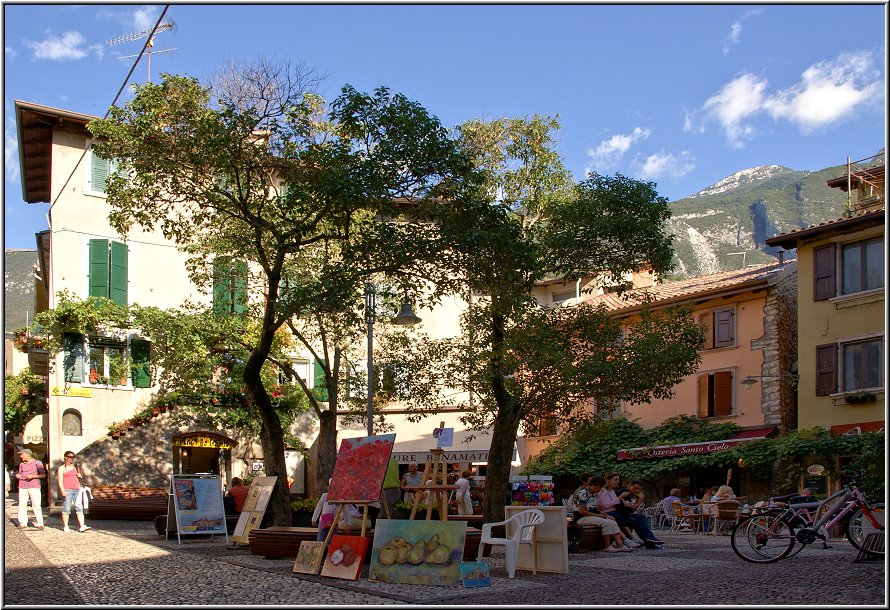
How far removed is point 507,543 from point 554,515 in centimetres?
101

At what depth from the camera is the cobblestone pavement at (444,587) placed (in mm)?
9469

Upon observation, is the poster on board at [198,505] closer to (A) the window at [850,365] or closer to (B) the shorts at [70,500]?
(B) the shorts at [70,500]

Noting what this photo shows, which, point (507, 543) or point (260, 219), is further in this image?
point (260, 219)

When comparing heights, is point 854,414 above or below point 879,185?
below

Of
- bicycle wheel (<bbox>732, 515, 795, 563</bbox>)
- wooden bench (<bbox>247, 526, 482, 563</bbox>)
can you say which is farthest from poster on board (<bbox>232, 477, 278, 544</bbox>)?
bicycle wheel (<bbox>732, 515, 795, 563</bbox>)

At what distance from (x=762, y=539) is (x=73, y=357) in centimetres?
2376

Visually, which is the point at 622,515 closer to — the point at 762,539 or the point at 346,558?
the point at 762,539

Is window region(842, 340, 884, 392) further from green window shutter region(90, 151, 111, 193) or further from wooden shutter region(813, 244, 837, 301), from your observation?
green window shutter region(90, 151, 111, 193)

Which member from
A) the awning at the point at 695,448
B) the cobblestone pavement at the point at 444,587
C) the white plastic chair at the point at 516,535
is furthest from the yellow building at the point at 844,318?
the white plastic chair at the point at 516,535

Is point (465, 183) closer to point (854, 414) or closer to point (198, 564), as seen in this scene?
point (198, 564)

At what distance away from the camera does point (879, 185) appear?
3003cm

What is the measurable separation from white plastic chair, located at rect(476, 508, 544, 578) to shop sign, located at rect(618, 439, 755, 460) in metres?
18.6

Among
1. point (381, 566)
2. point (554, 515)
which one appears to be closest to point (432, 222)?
point (554, 515)

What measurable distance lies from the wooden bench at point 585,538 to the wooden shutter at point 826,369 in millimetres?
15066
